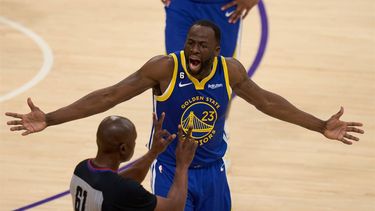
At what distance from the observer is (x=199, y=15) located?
692 centimetres

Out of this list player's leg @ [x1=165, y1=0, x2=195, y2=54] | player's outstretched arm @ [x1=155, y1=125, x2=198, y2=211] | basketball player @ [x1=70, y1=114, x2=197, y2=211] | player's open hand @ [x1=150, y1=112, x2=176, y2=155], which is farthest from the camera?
player's leg @ [x1=165, y1=0, x2=195, y2=54]

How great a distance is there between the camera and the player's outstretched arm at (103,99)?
5684 millimetres

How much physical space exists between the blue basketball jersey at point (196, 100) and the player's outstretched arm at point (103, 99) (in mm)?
94

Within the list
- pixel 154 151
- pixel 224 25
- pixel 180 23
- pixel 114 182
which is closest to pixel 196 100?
pixel 154 151

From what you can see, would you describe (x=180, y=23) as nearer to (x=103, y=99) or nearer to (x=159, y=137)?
(x=103, y=99)

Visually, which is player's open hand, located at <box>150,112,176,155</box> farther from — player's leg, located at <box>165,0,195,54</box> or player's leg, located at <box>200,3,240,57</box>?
player's leg, located at <box>200,3,240,57</box>

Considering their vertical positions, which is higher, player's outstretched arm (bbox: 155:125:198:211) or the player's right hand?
the player's right hand

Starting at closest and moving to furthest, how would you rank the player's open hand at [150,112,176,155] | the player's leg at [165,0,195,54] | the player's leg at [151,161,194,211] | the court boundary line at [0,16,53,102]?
the player's open hand at [150,112,176,155] < the player's leg at [151,161,194,211] < the player's leg at [165,0,195,54] < the court boundary line at [0,16,53,102]

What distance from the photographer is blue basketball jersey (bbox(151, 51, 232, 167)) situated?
5.68m

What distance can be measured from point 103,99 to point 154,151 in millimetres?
872

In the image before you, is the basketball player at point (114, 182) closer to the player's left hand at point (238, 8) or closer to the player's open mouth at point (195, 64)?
the player's open mouth at point (195, 64)

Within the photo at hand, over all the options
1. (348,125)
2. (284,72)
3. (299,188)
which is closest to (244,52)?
(284,72)

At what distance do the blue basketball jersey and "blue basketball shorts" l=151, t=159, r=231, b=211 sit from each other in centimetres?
19

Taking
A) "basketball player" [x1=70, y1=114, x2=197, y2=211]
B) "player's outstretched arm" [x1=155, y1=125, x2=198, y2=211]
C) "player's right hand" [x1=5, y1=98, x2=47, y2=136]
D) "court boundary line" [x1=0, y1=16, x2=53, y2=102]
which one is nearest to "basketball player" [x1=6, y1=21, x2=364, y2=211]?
"player's right hand" [x1=5, y1=98, x2=47, y2=136]
